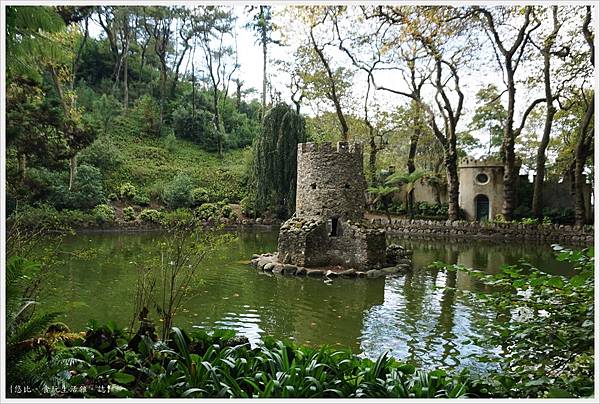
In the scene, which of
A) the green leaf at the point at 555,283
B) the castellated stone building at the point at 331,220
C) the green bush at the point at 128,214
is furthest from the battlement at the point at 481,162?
the green leaf at the point at 555,283

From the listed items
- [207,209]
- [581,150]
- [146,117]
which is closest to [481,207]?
[581,150]

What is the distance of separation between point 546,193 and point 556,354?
22545 mm

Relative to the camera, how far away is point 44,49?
314 centimetres

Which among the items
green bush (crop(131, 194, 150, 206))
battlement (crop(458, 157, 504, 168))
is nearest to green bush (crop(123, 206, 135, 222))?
green bush (crop(131, 194, 150, 206))

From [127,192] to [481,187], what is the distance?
18.1 meters

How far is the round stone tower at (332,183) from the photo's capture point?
11.3 meters

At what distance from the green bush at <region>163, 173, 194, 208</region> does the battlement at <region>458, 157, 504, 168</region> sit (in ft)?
47.6

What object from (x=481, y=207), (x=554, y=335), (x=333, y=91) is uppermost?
(x=333, y=91)

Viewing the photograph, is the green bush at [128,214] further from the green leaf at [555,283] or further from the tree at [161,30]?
the green leaf at [555,283]

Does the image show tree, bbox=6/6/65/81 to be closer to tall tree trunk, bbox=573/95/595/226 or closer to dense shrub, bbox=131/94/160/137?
tall tree trunk, bbox=573/95/595/226

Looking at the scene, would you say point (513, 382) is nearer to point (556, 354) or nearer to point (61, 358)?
point (556, 354)

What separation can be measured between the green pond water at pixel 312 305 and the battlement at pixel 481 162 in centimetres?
1179

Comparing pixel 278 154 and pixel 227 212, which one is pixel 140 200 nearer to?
pixel 227 212

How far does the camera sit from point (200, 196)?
23641 millimetres
